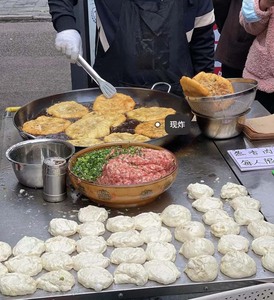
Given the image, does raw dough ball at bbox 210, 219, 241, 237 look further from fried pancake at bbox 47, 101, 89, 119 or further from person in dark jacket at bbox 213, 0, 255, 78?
person in dark jacket at bbox 213, 0, 255, 78

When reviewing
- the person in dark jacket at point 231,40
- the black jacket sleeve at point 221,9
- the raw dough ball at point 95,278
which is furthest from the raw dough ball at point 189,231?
the black jacket sleeve at point 221,9

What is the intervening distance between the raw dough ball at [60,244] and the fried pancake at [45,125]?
1.08 m

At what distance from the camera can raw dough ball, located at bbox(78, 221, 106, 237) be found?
2199mm

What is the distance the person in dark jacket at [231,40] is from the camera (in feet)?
13.8

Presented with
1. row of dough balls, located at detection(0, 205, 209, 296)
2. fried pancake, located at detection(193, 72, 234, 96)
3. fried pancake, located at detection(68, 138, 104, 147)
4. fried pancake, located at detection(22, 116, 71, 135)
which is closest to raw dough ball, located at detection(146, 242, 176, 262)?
row of dough balls, located at detection(0, 205, 209, 296)

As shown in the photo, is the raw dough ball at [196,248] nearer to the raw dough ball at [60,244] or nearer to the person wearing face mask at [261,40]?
the raw dough ball at [60,244]

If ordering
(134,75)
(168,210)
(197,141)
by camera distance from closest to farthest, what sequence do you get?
(168,210), (197,141), (134,75)

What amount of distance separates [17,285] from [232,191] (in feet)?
3.37

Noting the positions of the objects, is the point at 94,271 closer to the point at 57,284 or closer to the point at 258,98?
the point at 57,284

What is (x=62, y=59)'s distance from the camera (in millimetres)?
9508

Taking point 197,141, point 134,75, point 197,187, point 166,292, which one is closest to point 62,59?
point 134,75

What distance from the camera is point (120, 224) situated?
223cm

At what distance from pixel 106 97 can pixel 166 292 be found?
1730 millimetres

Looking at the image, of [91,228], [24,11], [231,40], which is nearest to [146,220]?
[91,228]
